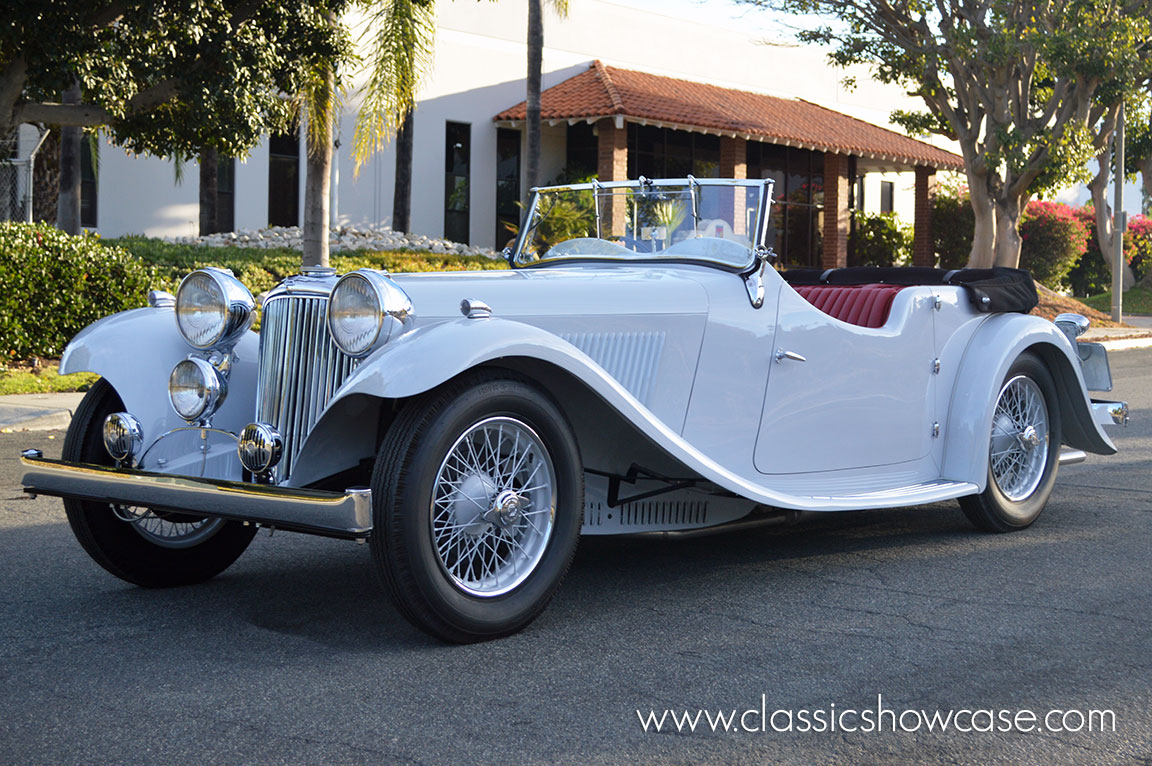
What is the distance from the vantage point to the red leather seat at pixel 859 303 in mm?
5621

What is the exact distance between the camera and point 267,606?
14.5 feet

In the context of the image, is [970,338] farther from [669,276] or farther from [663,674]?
[663,674]

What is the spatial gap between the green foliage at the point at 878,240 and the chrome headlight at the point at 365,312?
1265 inches

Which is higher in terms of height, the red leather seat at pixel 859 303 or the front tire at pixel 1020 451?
the red leather seat at pixel 859 303

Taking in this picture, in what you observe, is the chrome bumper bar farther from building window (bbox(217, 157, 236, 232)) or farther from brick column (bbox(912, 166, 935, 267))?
brick column (bbox(912, 166, 935, 267))

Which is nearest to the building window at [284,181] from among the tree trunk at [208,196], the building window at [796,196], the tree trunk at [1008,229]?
the tree trunk at [208,196]

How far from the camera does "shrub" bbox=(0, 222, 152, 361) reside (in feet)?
41.6

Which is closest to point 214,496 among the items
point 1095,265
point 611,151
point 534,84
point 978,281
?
point 978,281

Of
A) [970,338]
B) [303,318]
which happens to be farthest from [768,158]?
[303,318]

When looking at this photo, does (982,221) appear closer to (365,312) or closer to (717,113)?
(717,113)

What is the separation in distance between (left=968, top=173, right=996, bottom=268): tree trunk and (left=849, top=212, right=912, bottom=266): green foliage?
38.2 ft

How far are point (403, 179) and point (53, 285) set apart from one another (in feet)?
38.6

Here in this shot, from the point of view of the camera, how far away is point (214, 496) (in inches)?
148

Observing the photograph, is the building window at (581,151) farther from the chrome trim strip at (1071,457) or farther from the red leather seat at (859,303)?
the red leather seat at (859,303)
